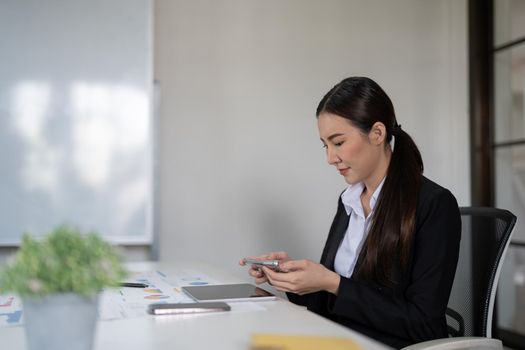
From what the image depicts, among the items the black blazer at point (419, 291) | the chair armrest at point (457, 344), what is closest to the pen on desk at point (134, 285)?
the black blazer at point (419, 291)

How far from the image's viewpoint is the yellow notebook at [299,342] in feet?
2.75

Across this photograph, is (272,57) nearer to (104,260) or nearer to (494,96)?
(494,96)

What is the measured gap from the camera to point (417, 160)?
1577 millimetres

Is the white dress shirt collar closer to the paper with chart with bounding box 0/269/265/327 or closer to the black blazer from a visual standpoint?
the black blazer

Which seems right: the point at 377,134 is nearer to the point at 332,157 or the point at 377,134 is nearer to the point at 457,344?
the point at 332,157

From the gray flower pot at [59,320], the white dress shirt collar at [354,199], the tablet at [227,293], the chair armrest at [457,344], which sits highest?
the white dress shirt collar at [354,199]

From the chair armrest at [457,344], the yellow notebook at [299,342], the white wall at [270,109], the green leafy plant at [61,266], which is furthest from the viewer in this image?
the white wall at [270,109]

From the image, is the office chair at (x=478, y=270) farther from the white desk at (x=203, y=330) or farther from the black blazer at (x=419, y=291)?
the white desk at (x=203, y=330)

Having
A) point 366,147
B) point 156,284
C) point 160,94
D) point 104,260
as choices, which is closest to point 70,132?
point 160,94

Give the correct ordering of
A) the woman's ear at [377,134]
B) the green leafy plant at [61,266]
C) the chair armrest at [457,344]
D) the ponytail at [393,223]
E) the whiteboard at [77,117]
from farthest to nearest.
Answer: the whiteboard at [77,117]
the woman's ear at [377,134]
the ponytail at [393,223]
the chair armrest at [457,344]
the green leafy plant at [61,266]

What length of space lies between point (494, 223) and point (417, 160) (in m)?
0.26

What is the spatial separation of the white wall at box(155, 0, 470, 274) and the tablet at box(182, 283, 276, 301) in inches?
56.3

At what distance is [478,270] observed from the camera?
56.2 inches

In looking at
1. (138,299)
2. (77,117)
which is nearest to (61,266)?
(138,299)
